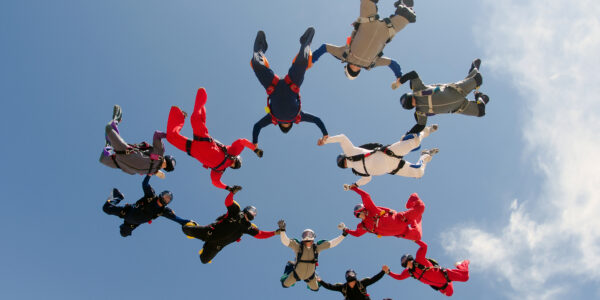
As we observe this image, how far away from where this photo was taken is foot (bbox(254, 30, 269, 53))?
1062 cm

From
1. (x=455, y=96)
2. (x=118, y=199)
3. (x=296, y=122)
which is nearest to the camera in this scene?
(x=455, y=96)

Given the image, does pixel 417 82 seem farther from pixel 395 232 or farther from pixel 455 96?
pixel 395 232

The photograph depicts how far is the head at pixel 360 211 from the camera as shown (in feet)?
38.6

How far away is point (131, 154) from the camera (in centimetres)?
1020

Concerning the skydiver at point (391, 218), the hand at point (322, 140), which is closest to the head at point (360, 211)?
the skydiver at point (391, 218)

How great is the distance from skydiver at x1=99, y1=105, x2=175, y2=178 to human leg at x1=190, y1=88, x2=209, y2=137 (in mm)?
1071

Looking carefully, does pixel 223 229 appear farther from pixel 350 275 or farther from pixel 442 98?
pixel 442 98

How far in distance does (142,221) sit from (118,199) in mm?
1109

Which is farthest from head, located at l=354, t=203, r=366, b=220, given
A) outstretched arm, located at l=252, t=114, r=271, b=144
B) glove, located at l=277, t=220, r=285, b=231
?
outstretched arm, located at l=252, t=114, r=271, b=144

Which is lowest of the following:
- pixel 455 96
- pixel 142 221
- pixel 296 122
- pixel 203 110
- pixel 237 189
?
pixel 142 221

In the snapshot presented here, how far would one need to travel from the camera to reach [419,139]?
415 inches

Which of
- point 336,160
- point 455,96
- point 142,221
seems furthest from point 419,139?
point 142,221

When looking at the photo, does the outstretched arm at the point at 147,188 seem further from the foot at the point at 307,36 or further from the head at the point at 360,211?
the head at the point at 360,211

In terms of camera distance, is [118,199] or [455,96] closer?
[455,96]
